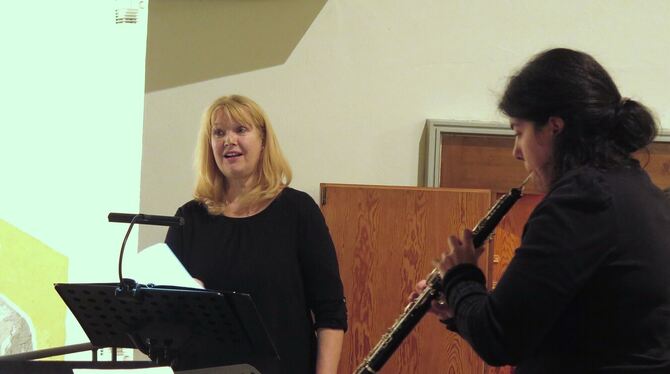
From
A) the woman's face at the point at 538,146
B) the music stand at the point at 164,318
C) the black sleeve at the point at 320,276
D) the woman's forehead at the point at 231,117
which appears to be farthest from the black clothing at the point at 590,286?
the woman's forehead at the point at 231,117

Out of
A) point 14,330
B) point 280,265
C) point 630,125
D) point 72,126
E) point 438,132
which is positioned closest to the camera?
point 630,125

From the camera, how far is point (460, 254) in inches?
65.8

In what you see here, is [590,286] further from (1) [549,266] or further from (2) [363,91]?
(2) [363,91]

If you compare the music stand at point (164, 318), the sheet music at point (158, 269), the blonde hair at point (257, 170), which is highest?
the blonde hair at point (257, 170)

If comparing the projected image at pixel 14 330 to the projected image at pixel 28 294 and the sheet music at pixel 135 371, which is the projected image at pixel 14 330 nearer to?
the projected image at pixel 28 294

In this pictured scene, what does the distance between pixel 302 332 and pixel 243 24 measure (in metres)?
2.30

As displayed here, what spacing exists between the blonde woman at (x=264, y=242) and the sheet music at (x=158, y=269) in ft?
1.00

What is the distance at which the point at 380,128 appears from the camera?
4.28 m

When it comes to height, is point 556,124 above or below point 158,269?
above

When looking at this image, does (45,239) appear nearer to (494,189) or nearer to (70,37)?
(70,37)

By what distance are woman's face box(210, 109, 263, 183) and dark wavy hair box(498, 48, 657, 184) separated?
45.0 inches

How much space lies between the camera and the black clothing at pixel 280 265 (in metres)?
2.36

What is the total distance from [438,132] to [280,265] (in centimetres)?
205

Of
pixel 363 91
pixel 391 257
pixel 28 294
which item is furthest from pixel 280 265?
pixel 363 91
